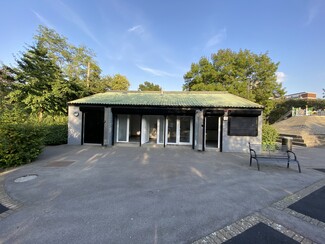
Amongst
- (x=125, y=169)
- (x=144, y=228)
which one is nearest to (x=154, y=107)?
(x=125, y=169)

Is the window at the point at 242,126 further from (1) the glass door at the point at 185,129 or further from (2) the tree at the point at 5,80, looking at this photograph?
(2) the tree at the point at 5,80

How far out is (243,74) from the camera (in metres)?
24.4

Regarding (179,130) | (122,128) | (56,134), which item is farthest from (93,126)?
(179,130)

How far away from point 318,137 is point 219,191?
1662cm

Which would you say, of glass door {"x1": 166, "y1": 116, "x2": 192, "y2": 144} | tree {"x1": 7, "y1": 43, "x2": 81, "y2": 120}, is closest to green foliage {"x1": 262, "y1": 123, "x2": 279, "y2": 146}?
glass door {"x1": 166, "y1": 116, "x2": 192, "y2": 144}

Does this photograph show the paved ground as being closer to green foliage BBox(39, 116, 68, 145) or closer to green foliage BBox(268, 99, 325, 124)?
green foliage BBox(39, 116, 68, 145)

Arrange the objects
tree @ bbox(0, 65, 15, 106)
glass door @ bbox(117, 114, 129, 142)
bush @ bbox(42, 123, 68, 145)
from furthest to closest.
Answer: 1. tree @ bbox(0, 65, 15, 106)
2. glass door @ bbox(117, 114, 129, 142)
3. bush @ bbox(42, 123, 68, 145)

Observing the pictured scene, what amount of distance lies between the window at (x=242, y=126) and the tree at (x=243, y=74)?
13874 millimetres

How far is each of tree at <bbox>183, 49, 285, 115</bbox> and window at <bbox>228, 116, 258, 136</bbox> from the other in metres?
13.9

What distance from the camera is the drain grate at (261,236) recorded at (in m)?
2.60

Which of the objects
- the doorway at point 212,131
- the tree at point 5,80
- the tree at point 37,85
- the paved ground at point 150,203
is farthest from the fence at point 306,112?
the tree at point 5,80

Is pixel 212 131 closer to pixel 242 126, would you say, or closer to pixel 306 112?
pixel 242 126

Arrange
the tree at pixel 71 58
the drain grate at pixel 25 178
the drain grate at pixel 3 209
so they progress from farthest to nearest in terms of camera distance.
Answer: the tree at pixel 71 58 → the drain grate at pixel 25 178 → the drain grate at pixel 3 209

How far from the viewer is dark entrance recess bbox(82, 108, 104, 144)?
452 inches
